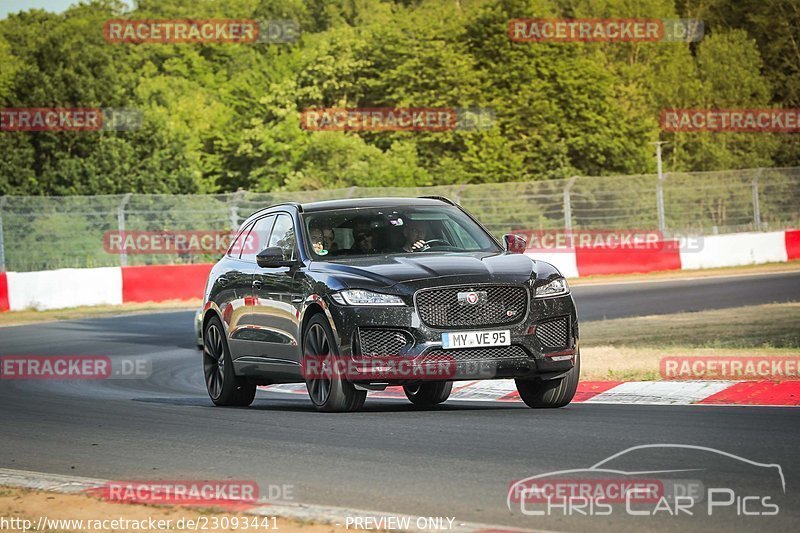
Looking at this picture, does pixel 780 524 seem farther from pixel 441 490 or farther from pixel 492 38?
pixel 492 38

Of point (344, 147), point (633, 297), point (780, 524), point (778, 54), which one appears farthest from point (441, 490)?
point (778, 54)

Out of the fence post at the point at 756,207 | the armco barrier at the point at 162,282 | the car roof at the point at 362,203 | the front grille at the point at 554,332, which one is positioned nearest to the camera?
the front grille at the point at 554,332

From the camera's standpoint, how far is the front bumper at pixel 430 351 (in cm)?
992

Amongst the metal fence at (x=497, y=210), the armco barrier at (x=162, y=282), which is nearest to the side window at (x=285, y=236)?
the metal fence at (x=497, y=210)

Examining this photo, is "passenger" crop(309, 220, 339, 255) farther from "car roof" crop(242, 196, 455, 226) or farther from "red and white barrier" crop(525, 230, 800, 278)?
"red and white barrier" crop(525, 230, 800, 278)

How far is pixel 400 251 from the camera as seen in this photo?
Answer: 1107 cm

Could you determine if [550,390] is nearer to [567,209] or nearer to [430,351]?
[430,351]

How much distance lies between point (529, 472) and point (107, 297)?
24.3 m

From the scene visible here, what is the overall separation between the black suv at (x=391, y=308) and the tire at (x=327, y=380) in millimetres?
11

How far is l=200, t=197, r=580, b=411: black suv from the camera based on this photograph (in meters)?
10.0

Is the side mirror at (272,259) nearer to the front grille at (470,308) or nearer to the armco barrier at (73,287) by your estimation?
the front grille at (470,308)

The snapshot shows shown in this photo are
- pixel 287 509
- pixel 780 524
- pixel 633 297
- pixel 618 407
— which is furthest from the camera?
pixel 633 297

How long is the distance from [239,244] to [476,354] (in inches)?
136

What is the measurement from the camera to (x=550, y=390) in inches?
427
